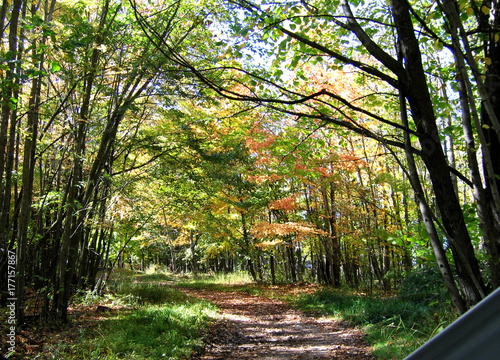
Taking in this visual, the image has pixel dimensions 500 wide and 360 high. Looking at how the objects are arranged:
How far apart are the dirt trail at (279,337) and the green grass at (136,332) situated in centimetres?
39

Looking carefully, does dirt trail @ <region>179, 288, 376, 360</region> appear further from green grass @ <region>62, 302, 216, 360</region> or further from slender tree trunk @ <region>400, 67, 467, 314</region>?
slender tree trunk @ <region>400, 67, 467, 314</region>

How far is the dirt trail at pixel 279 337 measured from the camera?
17.5 ft

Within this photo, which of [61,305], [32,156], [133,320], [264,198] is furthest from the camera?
[264,198]

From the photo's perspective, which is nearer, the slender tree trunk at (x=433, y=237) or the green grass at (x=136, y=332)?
the slender tree trunk at (x=433, y=237)

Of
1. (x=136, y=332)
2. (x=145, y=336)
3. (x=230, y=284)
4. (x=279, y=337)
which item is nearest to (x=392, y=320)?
(x=279, y=337)

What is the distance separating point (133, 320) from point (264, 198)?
7.96 meters

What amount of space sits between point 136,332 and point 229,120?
4.90 meters

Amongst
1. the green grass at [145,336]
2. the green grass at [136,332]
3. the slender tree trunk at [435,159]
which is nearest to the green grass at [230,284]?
the green grass at [136,332]

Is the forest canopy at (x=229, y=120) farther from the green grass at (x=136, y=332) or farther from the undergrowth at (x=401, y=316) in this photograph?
the green grass at (x=136, y=332)

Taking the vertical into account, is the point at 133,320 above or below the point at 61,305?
below

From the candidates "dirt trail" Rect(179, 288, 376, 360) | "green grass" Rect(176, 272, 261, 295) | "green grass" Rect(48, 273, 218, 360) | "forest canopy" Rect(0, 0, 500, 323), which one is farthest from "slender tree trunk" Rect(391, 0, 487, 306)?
"green grass" Rect(176, 272, 261, 295)

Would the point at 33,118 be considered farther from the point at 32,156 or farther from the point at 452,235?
the point at 452,235

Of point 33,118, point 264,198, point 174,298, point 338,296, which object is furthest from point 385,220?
point 33,118

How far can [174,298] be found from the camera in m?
9.33
